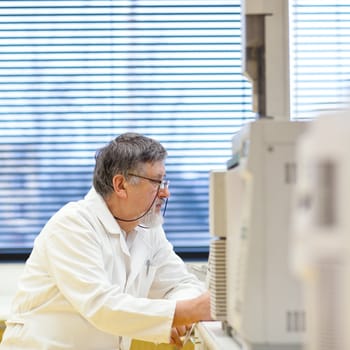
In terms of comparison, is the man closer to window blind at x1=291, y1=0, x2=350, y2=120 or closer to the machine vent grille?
the machine vent grille

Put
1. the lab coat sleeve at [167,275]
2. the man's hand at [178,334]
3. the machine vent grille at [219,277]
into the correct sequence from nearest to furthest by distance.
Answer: the machine vent grille at [219,277]
the man's hand at [178,334]
the lab coat sleeve at [167,275]

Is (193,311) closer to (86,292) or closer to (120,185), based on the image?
(86,292)

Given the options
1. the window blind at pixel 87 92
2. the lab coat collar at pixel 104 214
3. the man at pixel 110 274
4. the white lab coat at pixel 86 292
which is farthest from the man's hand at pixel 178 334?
the window blind at pixel 87 92

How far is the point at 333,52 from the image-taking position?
146 inches

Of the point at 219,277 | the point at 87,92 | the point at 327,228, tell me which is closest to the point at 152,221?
the point at 219,277

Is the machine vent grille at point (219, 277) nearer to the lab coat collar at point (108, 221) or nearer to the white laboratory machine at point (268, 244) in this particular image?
the white laboratory machine at point (268, 244)

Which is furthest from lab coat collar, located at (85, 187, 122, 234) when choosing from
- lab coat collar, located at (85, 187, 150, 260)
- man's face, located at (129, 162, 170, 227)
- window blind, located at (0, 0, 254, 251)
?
window blind, located at (0, 0, 254, 251)

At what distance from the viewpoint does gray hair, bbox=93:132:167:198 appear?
2.58 m

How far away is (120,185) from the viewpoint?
2.58 meters

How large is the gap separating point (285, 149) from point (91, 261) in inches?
41.1

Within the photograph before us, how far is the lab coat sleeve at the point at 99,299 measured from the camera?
2285 millimetres

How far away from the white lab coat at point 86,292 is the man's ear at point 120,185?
6 cm

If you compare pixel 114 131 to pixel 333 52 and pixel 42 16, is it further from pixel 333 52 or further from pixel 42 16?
pixel 333 52

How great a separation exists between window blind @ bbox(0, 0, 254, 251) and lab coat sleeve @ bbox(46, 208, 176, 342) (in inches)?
50.8
